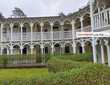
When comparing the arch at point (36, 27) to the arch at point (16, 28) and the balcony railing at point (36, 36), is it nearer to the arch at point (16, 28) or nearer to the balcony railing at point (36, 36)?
the arch at point (16, 28)

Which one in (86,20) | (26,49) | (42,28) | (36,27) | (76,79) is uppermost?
(86,20)

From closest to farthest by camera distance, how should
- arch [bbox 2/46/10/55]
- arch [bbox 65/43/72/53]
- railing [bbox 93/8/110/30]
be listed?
railing [bbox 93/8/110/30] < arch [bbox 65/43/72/53] < arch [bbox 2/46/10/55]

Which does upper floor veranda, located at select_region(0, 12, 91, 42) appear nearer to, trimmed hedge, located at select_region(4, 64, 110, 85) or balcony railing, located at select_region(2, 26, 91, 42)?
balcony railing, located at select_region(2, 26, 91, 42)

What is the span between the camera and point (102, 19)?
19062mm

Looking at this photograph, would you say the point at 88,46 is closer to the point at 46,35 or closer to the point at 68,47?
the point at 68,47

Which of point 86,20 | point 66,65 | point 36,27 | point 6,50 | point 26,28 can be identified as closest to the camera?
point 66,65

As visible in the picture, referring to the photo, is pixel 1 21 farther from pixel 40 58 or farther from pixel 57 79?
pixel 57 79

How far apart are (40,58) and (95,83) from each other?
29336mm

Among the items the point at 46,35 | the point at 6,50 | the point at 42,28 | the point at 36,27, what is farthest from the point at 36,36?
the point at 6,50

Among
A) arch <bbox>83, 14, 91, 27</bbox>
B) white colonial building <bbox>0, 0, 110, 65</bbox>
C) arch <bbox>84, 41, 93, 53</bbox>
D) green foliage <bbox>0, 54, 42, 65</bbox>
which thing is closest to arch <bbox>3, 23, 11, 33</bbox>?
white colonial building <bbox>0, 0, 110, 65</bbox>

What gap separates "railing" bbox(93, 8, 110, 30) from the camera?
59.5ft

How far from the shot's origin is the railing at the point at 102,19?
59.5 ft

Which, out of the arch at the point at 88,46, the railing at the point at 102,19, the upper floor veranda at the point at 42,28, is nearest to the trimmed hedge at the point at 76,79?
the railing at the point at 102,19

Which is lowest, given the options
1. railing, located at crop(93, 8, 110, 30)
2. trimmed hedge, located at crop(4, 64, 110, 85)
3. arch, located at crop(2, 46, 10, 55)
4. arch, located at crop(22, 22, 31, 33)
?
trimmed hedge, located at crop(4, 64, 110, 85)
